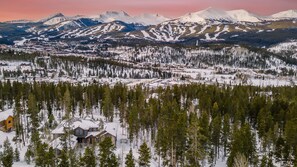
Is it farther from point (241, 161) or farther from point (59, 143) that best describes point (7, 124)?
point (241, 161)

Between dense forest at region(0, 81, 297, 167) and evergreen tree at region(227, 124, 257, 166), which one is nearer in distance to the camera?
dense forest at region(0, 81, 297, 167)

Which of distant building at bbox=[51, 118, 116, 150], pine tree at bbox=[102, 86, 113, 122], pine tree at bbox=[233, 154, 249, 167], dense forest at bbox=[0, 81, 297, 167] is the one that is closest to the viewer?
pine tree at bbox=[233, 154, 249, 167]

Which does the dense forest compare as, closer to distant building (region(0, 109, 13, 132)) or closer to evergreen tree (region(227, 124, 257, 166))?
evergreen tree (region(227, 124, 257, 166))

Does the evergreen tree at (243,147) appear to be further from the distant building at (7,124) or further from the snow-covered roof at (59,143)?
the distant building at (7,124)

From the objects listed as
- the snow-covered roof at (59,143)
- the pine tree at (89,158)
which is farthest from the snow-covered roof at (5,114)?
the pine tree at (89,158)

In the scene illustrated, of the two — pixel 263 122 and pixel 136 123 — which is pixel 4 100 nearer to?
pixel 136 123

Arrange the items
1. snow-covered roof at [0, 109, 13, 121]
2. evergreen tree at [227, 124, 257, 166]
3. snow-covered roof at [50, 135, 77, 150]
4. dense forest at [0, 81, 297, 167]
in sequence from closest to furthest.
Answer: dense forest at [0, 81, 297, 167] → evergreen tree at [227, 124, 257, 166] → snow-covered roof at [50, 135, 77, 150] → snow-covered roof at [0, 109, 13, 121]

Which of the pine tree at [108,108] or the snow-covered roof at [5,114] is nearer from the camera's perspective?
the snow-covered roof at [5,114]

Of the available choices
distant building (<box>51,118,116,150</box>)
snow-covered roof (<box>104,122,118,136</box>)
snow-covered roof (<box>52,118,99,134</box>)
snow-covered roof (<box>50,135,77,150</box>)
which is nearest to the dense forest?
snow-covered roof (<box>104,122,118,136</box>)
